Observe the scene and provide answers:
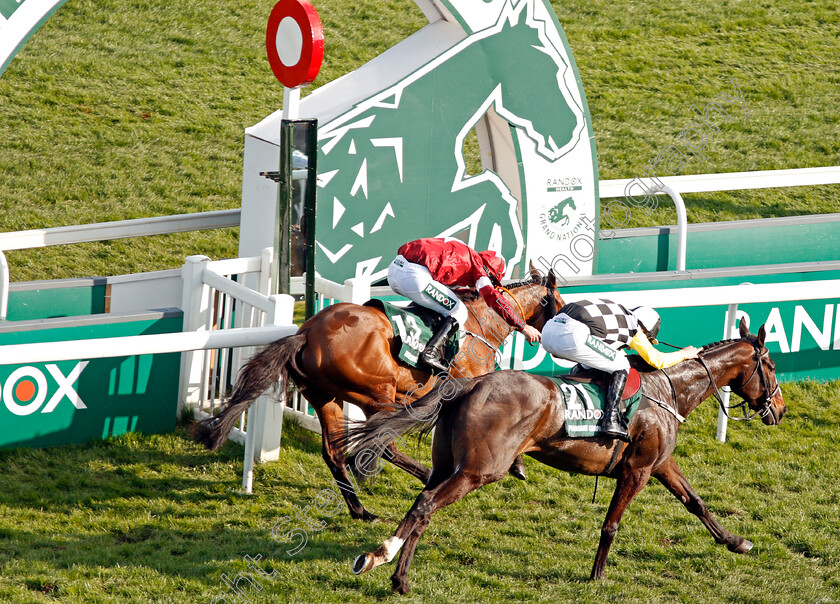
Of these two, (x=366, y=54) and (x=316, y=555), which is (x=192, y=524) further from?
(x=366, y=54)

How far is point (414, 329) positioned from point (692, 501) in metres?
1.53

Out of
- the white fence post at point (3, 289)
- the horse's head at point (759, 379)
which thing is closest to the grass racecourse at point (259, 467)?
the horse's head at point (759, 379)

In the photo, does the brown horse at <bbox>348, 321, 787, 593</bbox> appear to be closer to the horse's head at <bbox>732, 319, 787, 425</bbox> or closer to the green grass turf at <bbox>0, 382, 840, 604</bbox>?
the horse's head at <bbox>732, 319, 787, 425</bbox>

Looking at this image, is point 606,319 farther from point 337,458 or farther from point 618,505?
point 337,458

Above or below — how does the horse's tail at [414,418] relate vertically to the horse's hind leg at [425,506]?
above

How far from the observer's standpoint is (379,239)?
6.95 metres

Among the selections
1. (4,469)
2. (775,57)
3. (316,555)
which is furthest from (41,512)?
(775,57)

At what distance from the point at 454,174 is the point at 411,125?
47 cm

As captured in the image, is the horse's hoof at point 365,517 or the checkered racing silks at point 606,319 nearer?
the checkered racing silks at point 606,319

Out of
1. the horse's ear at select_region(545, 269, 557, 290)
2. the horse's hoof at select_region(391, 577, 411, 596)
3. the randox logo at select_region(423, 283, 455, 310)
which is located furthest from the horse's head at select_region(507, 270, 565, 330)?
the horse's hoof at select_region(391, 577, 411, 596)

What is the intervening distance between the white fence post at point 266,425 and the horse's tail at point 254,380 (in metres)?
0.35

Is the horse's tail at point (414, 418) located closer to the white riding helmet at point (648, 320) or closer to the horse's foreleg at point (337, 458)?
the horse's foreleg at point (337, 458)

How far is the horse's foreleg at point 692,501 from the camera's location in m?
4.78

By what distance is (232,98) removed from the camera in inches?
492
